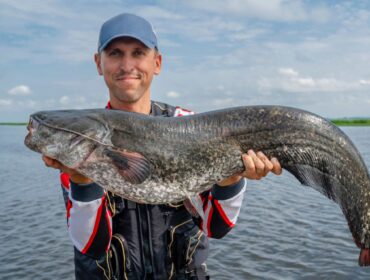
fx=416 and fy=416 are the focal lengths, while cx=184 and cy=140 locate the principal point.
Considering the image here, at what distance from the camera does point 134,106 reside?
169 inches

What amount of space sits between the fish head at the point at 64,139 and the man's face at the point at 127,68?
664mm

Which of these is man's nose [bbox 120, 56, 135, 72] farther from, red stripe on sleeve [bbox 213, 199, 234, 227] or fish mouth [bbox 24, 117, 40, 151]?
red stripe on sleeve [bbox 213, 199, 234, 227]

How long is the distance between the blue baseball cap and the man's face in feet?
0.21

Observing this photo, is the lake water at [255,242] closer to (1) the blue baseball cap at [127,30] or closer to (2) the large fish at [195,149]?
(2) the large fish at [195,149]

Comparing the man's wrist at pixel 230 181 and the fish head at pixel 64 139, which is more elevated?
the fish head at pixel 64 139

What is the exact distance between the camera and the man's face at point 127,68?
13.5 ft

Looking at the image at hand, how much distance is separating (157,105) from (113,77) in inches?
23.8

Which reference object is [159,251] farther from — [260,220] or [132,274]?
[260,220]

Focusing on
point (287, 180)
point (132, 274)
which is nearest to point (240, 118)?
point (132, 274)

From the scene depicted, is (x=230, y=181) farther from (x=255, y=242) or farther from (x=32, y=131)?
(x=255, y=242)

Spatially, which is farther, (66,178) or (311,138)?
(66,178)

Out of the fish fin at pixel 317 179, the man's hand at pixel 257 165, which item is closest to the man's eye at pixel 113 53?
the man's hand at pixel 257 165

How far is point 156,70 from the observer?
450cm

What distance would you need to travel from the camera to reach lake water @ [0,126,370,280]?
28.9 feet
